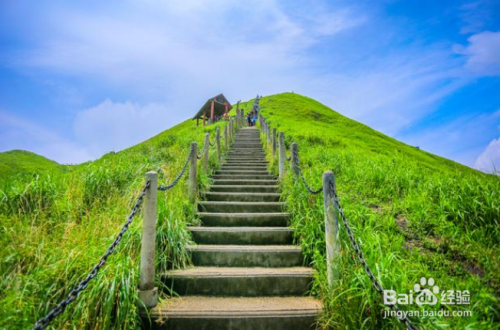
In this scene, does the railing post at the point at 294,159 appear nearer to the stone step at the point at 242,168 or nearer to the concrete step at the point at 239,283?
the concrete step at the point at 239,283

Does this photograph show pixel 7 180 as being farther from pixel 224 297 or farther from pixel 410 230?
pixel 410 230

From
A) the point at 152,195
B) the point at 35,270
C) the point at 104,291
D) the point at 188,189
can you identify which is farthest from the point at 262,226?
the point at 35,270

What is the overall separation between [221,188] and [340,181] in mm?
2900

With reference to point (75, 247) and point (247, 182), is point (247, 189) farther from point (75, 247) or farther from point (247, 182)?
point (75, 247)

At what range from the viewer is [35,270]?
2.70 meters

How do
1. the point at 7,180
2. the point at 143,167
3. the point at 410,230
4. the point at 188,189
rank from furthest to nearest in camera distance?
the point at 143,167, the point at 188,189, the point at 7,180, the point at 410,230

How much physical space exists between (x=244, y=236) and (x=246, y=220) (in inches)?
23.2

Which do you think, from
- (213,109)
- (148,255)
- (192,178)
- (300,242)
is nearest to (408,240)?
(300,242)

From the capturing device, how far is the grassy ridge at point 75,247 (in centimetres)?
242

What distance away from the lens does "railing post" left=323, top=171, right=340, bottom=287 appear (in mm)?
2961

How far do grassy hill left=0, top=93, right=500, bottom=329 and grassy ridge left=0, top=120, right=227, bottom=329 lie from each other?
13 mm

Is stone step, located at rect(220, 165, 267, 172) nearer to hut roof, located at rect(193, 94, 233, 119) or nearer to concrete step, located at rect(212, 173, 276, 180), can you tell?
concrete step, located at rect(212, 173, 276, 180)

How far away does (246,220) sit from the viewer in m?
4.98

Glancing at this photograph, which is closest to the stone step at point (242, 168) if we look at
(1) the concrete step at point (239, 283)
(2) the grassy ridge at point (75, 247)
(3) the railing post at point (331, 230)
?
(2) the grassy ridge at point (75, 247)
